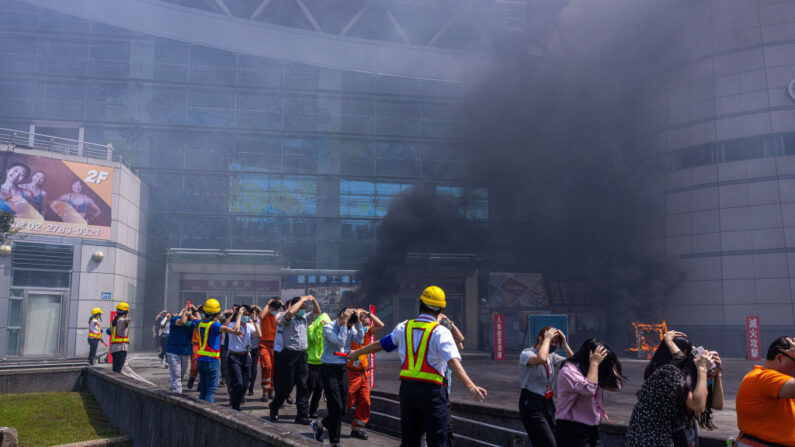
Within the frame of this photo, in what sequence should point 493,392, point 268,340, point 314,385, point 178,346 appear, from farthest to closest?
1. point 493,392
2. point 268,340
3. point 178,346
4. point 314,385

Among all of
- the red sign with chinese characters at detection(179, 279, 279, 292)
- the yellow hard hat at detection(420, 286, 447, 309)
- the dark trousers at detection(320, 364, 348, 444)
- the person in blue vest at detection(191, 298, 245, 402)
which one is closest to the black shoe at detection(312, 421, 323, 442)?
the dark trousers at detection(320, 364, 348, 444)

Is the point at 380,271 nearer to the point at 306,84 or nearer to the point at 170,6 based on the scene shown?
the point at 306,84

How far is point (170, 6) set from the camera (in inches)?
1341

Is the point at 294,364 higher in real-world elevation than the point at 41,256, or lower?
lower

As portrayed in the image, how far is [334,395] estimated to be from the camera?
7.42 meters

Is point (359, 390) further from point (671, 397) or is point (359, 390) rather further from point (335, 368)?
point (671, 397)

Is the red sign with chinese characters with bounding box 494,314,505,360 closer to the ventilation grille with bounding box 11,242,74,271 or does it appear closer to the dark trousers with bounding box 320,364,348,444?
the ventilation grille with bounding box 11,242,74,271

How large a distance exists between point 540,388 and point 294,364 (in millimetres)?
4274

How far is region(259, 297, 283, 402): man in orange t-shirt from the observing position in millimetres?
10211

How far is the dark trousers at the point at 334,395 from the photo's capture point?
7.16m

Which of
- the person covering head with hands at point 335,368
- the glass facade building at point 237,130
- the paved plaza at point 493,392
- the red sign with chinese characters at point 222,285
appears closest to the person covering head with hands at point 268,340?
the paved plaza at point 493,392

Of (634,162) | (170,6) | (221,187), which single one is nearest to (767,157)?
(634,162)

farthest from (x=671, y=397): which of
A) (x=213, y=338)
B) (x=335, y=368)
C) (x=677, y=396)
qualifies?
(x=213, y=338)

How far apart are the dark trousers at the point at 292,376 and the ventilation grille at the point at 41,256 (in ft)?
58.5
